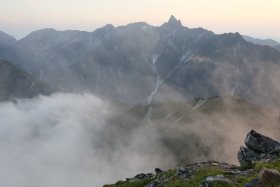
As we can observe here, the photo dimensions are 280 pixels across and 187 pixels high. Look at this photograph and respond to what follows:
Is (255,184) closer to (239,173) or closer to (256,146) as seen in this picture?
(239,173)

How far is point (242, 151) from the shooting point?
53656 millimetres

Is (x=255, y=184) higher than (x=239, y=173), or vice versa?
(x=239, y=173)

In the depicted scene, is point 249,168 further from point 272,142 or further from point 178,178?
point 272,142

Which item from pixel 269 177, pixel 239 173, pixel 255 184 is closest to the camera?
pixel 269 177

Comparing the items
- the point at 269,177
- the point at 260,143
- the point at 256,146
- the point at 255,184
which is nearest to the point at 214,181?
the point at 255,184

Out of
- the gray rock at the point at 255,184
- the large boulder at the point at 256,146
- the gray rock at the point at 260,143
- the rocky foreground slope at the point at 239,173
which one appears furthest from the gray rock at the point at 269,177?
the gray rock at the point at 260,143

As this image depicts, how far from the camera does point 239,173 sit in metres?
34.5

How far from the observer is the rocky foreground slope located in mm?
25336

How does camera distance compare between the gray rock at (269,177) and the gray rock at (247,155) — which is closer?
the gray rock at (269,177)

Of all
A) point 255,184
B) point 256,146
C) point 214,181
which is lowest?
point 255,184

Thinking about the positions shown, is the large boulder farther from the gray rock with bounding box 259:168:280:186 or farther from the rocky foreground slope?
the gray rock with bounding box 259:168:280:186

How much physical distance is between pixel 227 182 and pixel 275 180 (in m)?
5.36

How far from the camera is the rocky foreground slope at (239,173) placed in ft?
83.1

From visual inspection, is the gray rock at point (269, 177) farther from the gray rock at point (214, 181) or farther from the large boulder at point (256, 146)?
the large boulder at point (256, 146)
